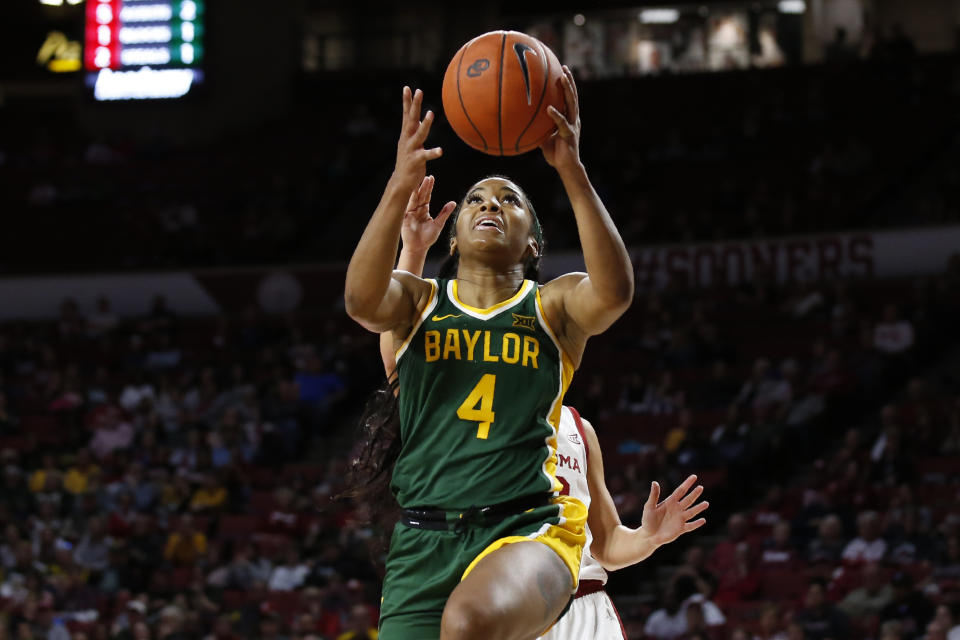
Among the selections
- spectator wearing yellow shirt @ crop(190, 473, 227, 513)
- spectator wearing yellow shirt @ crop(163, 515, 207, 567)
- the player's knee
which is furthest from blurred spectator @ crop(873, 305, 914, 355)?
the player's knee

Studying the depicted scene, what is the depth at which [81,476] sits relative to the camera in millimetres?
12898

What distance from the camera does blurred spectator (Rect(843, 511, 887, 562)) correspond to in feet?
30.9

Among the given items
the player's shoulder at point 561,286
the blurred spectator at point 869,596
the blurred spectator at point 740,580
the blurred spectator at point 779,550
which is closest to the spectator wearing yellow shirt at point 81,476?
the blurred spectator at point 740,580

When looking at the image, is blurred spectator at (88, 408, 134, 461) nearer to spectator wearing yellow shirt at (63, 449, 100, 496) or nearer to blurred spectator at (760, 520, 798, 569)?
spectator wearing yellow shirt at (63, 449, 100, 496)

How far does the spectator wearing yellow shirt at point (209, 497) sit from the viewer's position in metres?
12.4

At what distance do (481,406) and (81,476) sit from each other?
1015cm

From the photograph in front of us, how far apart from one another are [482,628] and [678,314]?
10.9 m

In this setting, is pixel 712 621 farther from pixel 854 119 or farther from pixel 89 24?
pixel 89 24

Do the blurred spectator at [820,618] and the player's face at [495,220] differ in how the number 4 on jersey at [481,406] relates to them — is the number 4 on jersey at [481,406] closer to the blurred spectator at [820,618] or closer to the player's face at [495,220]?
the player's face at [495,220]

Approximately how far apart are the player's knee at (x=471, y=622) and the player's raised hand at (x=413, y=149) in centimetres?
114

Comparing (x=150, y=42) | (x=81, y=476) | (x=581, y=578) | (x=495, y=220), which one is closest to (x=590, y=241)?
(x=495, y=220)

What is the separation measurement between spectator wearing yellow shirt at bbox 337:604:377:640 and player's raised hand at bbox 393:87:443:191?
6.50 metres

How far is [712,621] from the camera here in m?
9.02

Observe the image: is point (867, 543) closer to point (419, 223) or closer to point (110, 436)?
point (419, 223)
